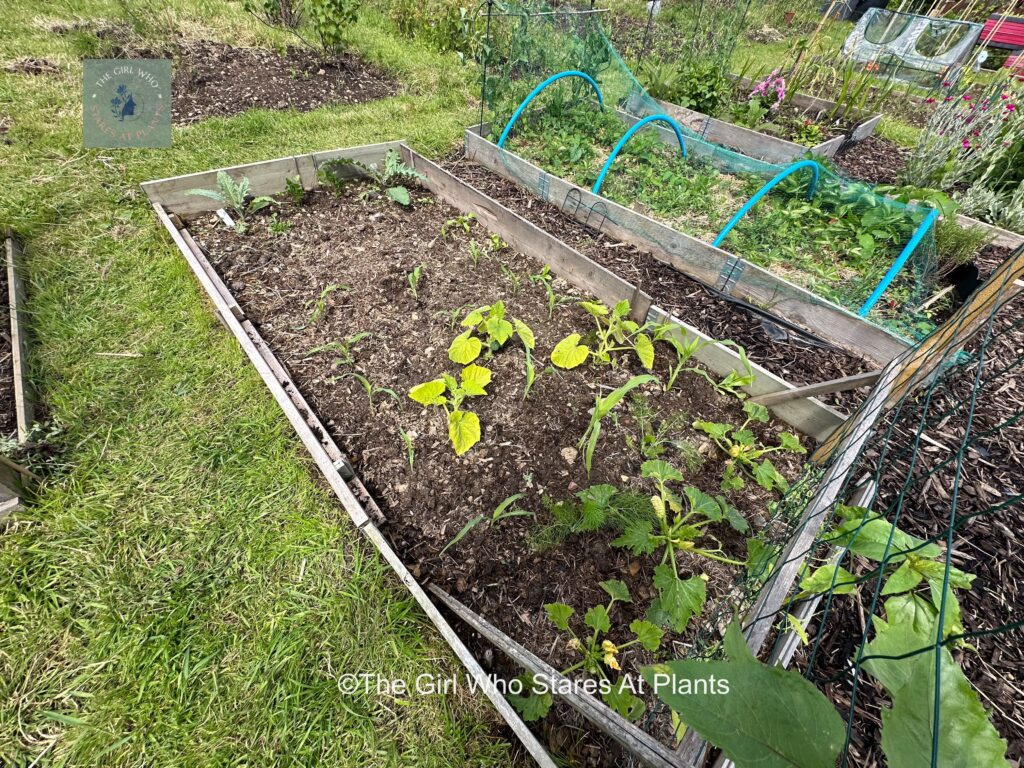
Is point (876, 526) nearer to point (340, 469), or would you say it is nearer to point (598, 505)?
point (598, 505)

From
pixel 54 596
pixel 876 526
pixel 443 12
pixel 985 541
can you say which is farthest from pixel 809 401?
pixel 443 12

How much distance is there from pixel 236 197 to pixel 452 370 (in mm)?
2295

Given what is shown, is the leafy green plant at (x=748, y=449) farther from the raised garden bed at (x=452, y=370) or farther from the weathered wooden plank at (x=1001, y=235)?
the weathered wooden plank at (x=1001, y=235)

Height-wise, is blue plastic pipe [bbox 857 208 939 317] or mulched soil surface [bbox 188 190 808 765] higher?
blue plastic pipe [bbox 857 208 939 317]

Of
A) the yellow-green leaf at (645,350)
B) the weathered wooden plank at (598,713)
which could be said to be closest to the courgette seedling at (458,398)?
the weathered wooden plank at (598,713)

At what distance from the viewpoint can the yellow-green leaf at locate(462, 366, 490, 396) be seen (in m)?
2.21

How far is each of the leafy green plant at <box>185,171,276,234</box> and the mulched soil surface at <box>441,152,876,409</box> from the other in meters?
1.81

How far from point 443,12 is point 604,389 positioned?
7.49 meters

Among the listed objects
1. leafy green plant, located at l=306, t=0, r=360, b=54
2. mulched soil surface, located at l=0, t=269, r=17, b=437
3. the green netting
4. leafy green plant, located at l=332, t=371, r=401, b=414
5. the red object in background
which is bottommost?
mulched soil surface, located at l=0, t=269, r=17, b=437

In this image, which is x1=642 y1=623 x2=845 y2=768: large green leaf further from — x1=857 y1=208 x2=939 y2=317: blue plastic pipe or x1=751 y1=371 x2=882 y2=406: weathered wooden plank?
x1=857 y1=208 x2=939 y2=317: blue plastic pipe

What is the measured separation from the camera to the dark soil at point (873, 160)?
489cm

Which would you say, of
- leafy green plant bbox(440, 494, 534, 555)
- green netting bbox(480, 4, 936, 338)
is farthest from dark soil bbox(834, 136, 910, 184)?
leafy green plant bbox(440, 494, 534, 555)

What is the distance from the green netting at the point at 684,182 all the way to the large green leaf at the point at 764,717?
2.82 meters

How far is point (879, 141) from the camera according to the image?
566 centimetres
